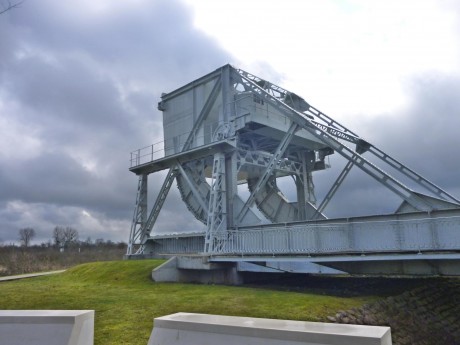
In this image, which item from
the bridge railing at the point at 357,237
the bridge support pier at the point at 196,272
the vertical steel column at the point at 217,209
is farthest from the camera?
the vertical steel column at the point at 217,209

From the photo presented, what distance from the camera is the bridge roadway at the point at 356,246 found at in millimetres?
12148

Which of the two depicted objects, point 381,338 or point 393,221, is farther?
point 393,221

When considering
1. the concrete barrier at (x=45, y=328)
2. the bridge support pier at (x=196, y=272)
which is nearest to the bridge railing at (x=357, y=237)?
the bridge support pier at (x=196, y=272)

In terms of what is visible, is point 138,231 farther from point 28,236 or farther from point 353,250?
point 28,236

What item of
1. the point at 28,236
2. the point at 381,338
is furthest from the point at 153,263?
the point at 28,236

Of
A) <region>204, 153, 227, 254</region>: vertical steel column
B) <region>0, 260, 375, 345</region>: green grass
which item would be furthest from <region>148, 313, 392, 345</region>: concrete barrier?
<region>204, 153, 227, 254</region>: vertical steel column

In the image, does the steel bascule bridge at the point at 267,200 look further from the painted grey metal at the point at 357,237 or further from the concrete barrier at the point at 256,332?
the concrete barrier at the point at 256,332

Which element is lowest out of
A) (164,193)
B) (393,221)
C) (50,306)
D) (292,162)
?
(50,306)

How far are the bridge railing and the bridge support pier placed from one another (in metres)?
0.89

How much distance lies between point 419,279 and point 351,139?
7242mm

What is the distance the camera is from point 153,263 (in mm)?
20453

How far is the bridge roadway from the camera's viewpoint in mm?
12148

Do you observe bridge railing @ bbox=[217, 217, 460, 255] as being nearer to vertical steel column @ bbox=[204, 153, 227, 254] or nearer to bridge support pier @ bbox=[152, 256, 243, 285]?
bridge support pier @ bbox=[152, 256, 243, 285]

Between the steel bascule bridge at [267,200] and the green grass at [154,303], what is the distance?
6.47 feet
